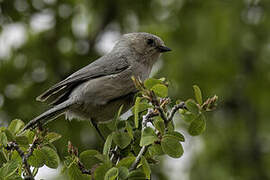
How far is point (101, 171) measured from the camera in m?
3.26

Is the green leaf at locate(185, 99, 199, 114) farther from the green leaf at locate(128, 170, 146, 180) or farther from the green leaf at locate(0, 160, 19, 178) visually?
the green leaf at locate(0, 160, 19, 178)

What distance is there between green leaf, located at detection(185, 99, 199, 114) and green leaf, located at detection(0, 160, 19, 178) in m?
1.18

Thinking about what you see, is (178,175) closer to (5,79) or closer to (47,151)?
(5,79)

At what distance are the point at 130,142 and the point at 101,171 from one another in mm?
455

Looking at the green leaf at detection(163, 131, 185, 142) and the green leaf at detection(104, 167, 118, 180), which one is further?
the green leaf at detection(163, 131, 185, 142)

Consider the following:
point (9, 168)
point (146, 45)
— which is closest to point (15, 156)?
point (9, 168)

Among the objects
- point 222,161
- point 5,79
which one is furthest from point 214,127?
point 5,79

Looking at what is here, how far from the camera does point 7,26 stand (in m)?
7.80

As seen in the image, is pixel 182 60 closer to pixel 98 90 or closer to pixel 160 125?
pixel 98 90

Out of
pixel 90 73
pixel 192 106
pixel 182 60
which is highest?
pixel 90 73

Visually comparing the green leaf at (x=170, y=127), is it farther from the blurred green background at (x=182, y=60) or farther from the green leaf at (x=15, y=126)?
the blurred green background at (x=182, y=60)

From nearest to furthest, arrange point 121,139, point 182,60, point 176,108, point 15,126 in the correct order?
1. point 176,108
2. point 121,139
3. point 15,126
4. point 182,60

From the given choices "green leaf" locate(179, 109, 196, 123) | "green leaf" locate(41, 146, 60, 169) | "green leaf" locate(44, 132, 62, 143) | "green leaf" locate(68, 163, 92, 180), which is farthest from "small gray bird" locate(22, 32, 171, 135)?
"green leaf" locate(179, 109, 196, 123)

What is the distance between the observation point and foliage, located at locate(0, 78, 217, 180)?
3.24 m
